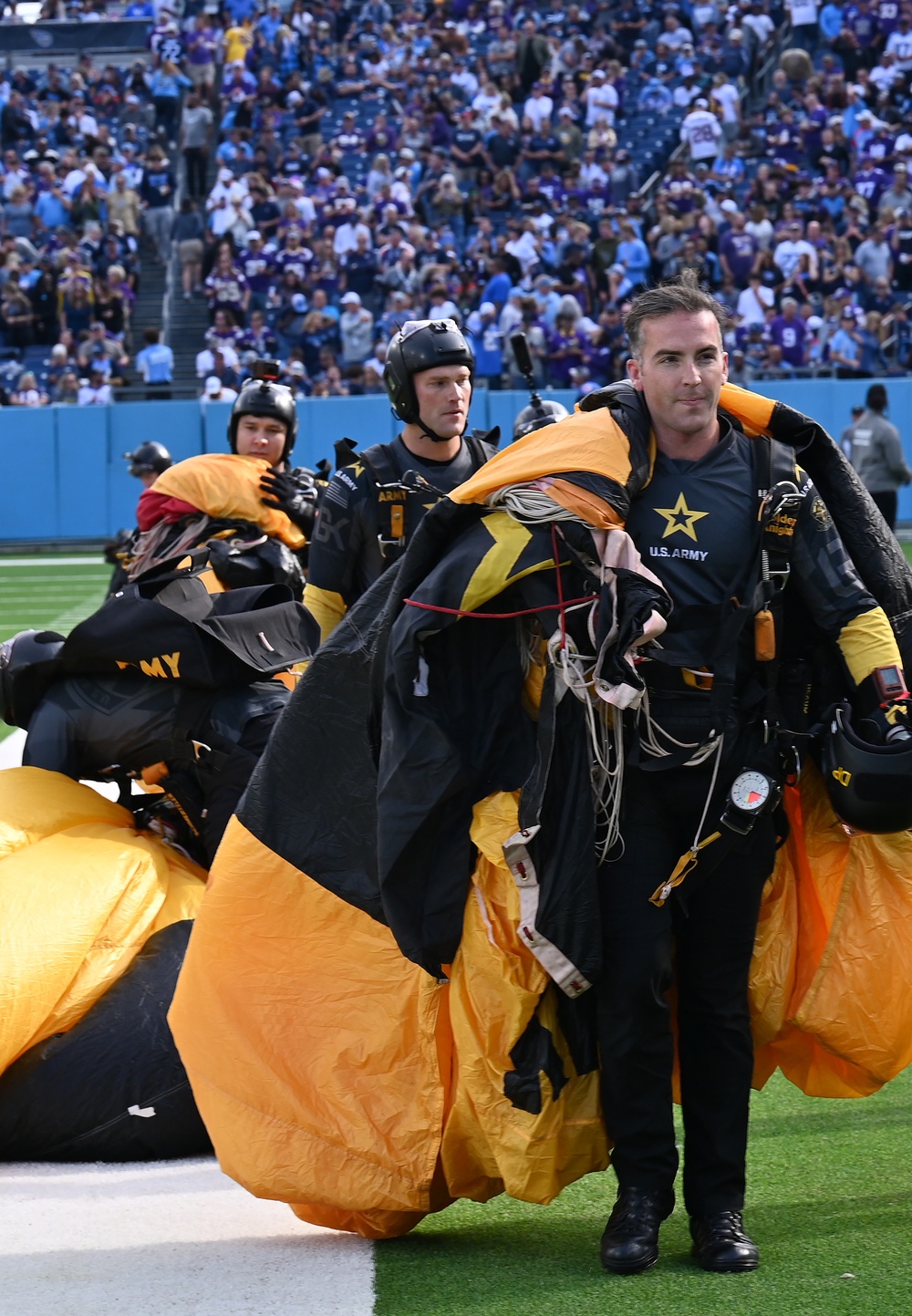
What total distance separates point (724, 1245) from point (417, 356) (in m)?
3.01

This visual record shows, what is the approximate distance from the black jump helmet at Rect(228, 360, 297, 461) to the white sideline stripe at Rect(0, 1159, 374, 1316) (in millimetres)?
3031

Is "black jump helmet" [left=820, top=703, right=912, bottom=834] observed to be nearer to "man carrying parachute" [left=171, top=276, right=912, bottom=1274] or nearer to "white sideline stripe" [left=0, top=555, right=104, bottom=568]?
"man carrying parachute" [left=171, top=276, right=912, bottom=1274]

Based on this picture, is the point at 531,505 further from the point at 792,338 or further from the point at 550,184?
the point at 550,184

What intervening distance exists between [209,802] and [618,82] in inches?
916

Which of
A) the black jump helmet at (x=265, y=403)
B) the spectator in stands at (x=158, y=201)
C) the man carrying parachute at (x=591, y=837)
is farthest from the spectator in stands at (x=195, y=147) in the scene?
the man carrying parachute at (x=591, y=837)

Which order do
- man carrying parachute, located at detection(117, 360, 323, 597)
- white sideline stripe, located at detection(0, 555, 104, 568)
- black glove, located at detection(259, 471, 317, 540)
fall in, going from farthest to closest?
white sideline stripe, located at detection(0, 555, 104, 568), black glove, located at detection(259, 471, 317, 540), man carrying parachute, located at detection(117, 360, 323, 597)

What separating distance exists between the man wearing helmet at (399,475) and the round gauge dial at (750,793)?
2.11 m

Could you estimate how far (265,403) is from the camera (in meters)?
6.39

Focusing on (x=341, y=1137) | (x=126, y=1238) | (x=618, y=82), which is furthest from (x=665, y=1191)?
(x=618, y=82)

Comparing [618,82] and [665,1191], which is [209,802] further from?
[618,82]

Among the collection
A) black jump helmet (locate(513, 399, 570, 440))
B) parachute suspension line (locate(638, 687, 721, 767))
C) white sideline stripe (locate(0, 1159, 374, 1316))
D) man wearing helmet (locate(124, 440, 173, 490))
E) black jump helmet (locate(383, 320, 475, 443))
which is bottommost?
white sideline stripe (locate(0, 1159, 374, 1316))

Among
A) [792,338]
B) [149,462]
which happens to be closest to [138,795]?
[149,462]

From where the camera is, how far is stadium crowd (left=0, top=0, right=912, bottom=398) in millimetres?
21844

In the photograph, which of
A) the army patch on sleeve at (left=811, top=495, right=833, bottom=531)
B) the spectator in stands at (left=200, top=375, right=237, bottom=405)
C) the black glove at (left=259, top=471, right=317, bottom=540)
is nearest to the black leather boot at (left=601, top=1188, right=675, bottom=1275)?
the army patch on sleeve at (left=811, top=495, right=833, bottom=531)
